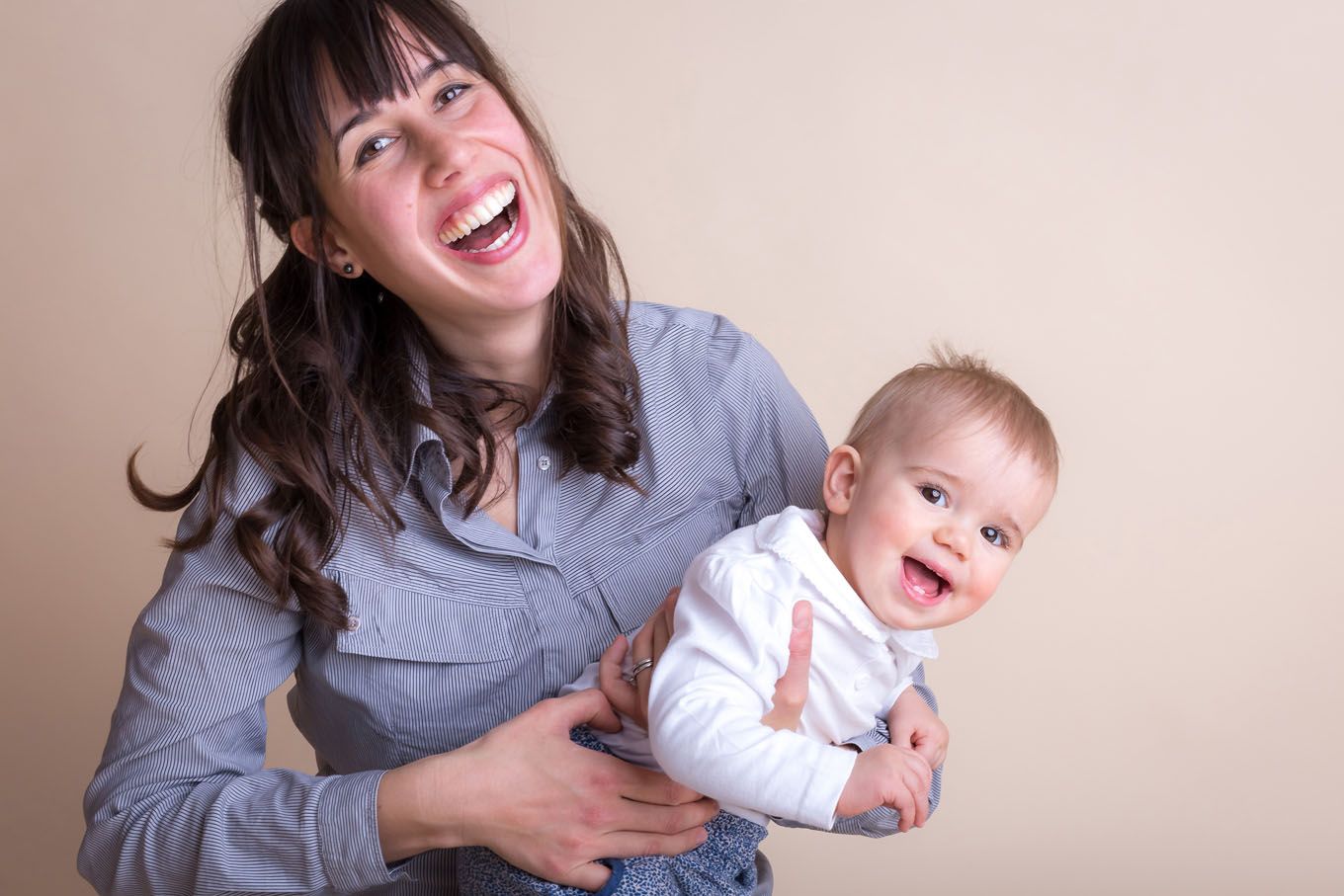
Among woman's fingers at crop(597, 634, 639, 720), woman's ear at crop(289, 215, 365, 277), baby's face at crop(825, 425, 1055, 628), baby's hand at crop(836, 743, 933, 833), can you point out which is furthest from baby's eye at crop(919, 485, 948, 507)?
woman's ear at crop(289, 215, 365, 277)

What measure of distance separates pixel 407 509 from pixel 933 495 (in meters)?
0.72

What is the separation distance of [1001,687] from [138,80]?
2380mm

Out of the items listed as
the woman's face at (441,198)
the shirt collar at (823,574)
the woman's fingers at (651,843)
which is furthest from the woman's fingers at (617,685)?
the woman's face at (441,198)

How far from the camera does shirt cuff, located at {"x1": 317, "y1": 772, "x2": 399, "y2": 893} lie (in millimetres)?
1688

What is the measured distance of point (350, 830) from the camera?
5.55 ft

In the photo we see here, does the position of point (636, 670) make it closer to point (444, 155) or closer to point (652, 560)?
point (652, 560)

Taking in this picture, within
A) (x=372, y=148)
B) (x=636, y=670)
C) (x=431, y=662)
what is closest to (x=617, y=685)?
(x=636, y=670)

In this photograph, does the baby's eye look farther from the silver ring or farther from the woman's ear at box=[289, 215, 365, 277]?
the woman's ear at box=[289, 215, 365, 277]

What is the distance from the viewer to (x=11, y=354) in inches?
121

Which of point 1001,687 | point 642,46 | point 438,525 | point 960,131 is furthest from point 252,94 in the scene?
point 1001,687

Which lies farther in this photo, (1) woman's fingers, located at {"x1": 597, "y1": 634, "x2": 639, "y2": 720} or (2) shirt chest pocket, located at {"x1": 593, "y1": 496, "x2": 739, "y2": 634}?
(2) shirt chest pocket, located at {"x1": 593, "y1": 496, "x2": 739, "y2": 634}

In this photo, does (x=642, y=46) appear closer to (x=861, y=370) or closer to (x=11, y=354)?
(x=861, y=370)

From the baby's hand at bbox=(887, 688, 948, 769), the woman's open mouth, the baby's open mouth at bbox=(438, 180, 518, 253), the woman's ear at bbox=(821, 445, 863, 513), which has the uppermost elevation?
the baby's open mouth at bbox=(438, 180, 518, 253)

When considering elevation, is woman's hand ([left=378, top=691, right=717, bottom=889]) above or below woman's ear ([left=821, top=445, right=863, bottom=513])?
below
